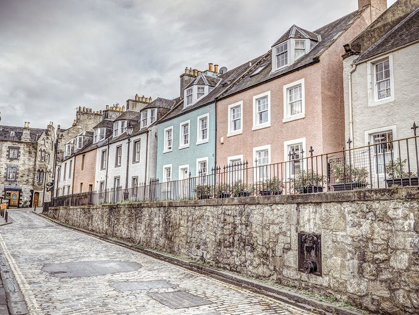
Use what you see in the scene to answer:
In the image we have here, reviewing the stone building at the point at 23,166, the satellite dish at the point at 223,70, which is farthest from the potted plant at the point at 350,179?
the stone building at the point at 23,166

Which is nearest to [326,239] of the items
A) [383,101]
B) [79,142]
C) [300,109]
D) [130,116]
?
[383,101]

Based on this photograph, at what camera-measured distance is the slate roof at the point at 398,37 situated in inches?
522

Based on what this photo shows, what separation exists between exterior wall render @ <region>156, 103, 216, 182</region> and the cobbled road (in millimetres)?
8166

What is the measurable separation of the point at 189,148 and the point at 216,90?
405 cm

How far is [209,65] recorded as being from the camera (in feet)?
89.8

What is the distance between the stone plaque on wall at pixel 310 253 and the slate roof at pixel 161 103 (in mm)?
20831

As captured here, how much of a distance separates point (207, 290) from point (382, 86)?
9944mm

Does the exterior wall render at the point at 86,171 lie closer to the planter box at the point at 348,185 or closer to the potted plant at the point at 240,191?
the potted plant at the point at 240,191

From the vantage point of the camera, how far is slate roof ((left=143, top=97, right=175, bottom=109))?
27.7m

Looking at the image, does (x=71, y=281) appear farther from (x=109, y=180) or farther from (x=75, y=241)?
(x=109, y=180)

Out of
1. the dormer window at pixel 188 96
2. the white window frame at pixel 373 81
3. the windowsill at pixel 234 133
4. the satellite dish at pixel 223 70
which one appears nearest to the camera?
the white window frame at pixel 373 81

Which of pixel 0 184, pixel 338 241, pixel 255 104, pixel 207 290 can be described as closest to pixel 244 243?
pixel 207 290

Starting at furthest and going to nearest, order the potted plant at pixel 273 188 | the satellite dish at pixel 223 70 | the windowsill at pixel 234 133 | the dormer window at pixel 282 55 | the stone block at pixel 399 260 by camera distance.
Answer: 1. the satellite dish at pixel 223 70
2. the windowsill at pixel 234 133
3. the dormer window at pixel 282 55
4. the potted plant at pixel 273 188
5. the stone block at pixel 399 260

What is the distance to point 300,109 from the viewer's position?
16.1 meters
